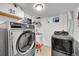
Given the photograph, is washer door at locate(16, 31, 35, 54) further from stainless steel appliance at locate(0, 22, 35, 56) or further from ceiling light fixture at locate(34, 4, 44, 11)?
ceiling light fixture at locate(34, 4, 44, 11)

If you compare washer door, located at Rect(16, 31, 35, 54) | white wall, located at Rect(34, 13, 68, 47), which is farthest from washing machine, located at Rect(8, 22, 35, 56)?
white wall, located at Rect(34, 13, 68, 47)

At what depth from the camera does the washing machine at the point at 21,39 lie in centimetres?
115

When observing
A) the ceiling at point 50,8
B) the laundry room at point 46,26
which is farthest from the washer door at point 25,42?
the ceiling at point 50,8

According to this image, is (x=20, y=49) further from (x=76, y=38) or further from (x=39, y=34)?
(x=76, y=38)

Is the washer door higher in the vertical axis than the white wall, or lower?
lower

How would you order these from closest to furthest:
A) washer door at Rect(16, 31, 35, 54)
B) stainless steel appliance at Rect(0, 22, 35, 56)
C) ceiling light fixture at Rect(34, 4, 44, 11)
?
stainless steel appliance at Rect(0, 22, 35, 56), washer door at Rect(16, 31, 35, 54), ceiling light fixture at Rect(34, 4, 44, 11)

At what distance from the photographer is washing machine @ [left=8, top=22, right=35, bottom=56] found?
1146mm

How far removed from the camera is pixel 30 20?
4.77 feet

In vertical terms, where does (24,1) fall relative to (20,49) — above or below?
above

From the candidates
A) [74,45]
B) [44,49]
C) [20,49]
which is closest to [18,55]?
[20,49]

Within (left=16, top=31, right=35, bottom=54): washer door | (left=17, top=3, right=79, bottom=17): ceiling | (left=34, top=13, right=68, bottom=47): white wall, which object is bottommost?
(left=16, top=31, right=35, bottom=54): washer door

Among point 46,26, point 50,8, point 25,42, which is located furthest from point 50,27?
point 25,42

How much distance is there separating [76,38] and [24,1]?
0.93 metres

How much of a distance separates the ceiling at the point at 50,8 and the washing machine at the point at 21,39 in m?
0.23
